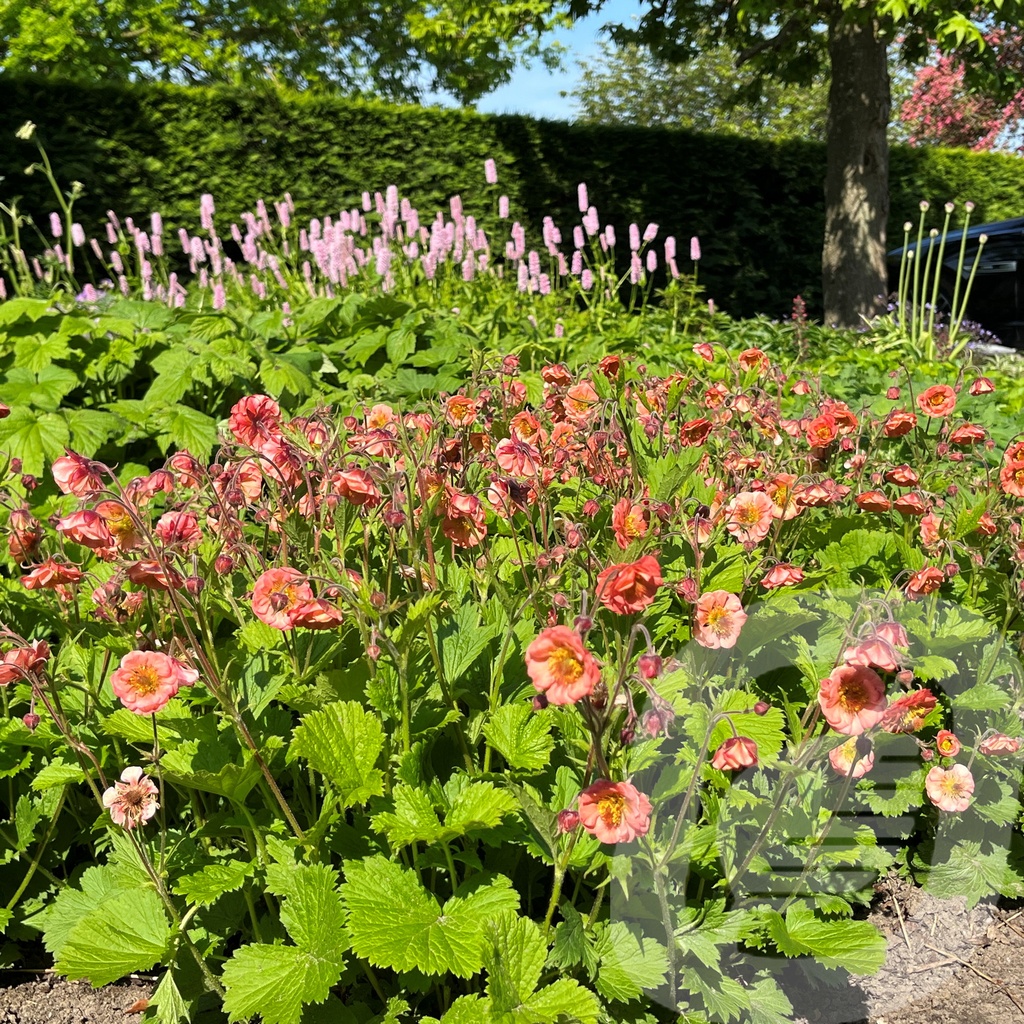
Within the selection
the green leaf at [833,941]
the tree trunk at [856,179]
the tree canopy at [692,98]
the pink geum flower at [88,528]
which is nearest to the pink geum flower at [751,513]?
the green leaf at [833,941]

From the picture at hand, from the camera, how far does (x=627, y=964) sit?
1425 millimetres

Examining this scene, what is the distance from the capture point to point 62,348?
11.3ft

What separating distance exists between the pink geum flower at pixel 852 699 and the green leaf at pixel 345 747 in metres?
0.68

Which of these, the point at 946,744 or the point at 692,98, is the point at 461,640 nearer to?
the point at 946,744

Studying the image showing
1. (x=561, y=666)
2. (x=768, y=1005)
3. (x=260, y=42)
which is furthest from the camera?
(x=260, y=42)

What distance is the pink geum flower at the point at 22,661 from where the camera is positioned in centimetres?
143

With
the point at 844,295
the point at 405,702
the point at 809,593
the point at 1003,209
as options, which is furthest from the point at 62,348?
the point at 1003,209

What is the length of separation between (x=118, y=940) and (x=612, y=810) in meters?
0.87

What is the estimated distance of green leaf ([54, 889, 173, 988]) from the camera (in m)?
1.43

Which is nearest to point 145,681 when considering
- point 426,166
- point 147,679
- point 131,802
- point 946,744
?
point 147,679

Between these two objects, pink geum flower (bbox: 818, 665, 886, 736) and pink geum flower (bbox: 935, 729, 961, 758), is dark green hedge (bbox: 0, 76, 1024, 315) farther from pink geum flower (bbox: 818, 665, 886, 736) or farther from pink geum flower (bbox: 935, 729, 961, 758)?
pink geum flower (bbox: 818, 665, 886, 736)

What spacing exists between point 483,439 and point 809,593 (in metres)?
0.79

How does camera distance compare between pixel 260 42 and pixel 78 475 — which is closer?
pixel 78 475

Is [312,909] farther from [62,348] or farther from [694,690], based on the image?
[62,348]
